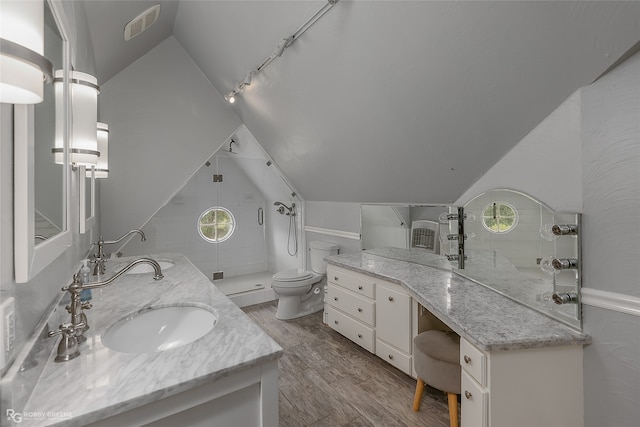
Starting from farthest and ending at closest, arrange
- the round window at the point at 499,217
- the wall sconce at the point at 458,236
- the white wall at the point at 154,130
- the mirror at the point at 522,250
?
the white wall at the point at 154,130 < the wall sconce at the point at 458,236 < the round window at the point at 499,217 < the mirror at the point at 522,250

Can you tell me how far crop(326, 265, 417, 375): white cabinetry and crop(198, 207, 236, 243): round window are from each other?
2141 mm

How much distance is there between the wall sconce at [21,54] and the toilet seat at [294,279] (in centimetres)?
272

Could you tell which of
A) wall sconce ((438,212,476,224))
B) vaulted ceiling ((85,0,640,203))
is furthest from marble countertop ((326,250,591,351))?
vaulted ceiling ((85,0,640,203))

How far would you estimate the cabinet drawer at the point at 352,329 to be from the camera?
2326 mm

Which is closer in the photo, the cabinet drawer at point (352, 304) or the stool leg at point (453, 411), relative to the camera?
the stool leg at point (453, 411)

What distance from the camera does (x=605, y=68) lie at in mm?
1104

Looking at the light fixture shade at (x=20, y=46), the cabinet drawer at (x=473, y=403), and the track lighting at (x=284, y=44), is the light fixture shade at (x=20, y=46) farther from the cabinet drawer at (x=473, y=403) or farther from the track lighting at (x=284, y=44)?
the cabinet drawer at (x=473, y=403)

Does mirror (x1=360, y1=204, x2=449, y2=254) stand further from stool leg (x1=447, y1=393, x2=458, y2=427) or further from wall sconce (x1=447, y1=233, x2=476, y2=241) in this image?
stool leg (x1=447, y1=393, x2=458, y2=427)

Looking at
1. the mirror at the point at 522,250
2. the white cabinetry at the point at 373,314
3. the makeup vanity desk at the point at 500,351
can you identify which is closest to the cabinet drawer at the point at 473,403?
the makeup vanity desk at the point at 500,351

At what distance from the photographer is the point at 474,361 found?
1.26m

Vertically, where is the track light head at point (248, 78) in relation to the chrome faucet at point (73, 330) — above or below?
above

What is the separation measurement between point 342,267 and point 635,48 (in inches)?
84.5

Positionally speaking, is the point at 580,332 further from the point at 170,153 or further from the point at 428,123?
the point at 170,153

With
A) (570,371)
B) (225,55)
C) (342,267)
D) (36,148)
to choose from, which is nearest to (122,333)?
(36,148)
